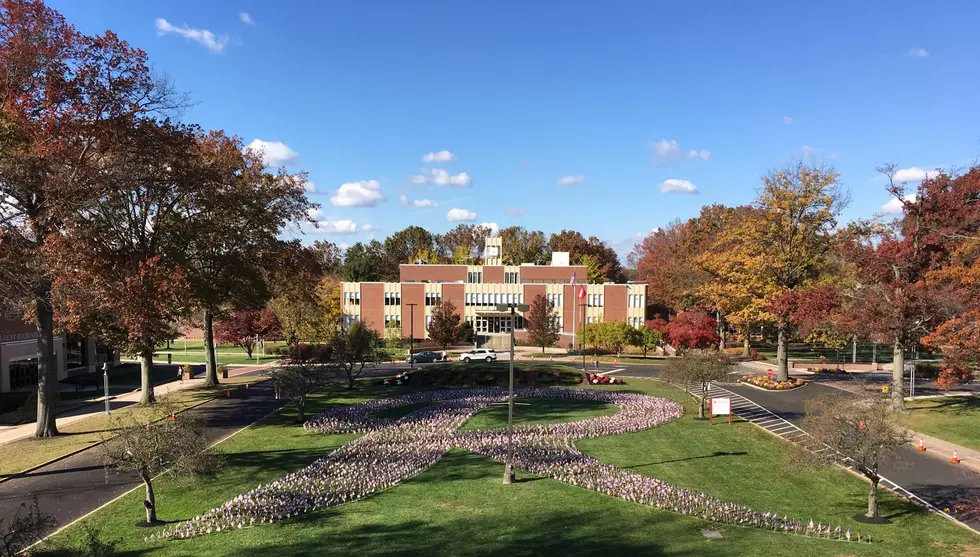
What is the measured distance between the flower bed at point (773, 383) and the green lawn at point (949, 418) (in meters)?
7.09

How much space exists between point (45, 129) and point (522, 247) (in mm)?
89174

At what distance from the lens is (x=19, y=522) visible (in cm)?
945

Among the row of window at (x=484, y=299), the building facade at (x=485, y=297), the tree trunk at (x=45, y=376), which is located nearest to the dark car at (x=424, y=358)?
the building facade at (x=485, y=297)

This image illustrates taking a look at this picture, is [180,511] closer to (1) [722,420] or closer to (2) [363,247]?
(1) [722,420]

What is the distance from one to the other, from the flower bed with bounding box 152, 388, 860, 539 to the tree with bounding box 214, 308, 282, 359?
2660cm

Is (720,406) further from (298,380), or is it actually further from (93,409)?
(93,409)

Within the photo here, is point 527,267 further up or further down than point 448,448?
further up

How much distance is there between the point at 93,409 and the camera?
31.1 meters

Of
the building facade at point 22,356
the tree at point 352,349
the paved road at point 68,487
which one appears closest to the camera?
the paved road at point 68,487

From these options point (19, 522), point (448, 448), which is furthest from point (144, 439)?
point (448, 448)

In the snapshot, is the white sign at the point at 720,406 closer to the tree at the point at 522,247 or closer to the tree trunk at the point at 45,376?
the tree trunk at the point at 45,376

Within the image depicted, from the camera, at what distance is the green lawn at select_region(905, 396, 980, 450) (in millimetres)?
25298

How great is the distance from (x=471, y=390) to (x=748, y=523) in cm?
2366

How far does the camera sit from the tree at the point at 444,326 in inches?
2630
